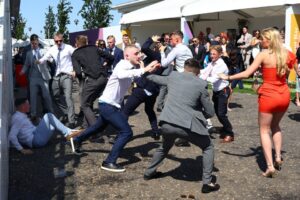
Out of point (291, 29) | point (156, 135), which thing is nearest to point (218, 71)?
point (156, 135)

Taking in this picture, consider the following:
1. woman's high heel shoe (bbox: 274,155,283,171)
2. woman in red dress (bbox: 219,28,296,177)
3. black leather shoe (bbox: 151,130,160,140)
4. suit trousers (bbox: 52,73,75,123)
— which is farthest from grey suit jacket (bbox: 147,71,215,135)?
suit trousers (bbox: 52,73,75,123)

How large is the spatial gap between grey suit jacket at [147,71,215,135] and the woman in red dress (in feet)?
2.38

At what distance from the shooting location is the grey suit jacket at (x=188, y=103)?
16.7 ft

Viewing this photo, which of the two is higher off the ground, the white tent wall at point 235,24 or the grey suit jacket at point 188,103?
the white tent wall at point 235,24

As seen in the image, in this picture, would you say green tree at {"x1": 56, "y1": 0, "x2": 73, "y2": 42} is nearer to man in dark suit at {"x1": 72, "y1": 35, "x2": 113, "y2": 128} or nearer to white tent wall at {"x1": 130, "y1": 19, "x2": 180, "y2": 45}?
white tent wall at {"x1": 130, "y1": 19, "x2": 180, "y2": 45}

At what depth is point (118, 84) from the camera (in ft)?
20.3

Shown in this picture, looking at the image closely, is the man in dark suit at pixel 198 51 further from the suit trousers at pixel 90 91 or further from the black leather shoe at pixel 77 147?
the black leather shoe at pixel 77 147

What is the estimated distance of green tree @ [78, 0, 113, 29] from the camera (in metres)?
32.5

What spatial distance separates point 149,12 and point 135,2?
37.1 feet

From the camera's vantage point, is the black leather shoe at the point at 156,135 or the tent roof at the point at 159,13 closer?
the black leather shoe at the point at 156,135

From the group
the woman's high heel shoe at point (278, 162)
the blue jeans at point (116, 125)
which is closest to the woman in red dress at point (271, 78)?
the woman's high heel shoe at point (278, 162)

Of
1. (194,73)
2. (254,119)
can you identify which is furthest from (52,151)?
(254,119)

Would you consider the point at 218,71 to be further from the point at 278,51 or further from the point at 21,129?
the point at 21,129

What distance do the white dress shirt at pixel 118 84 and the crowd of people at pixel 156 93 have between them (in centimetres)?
1
